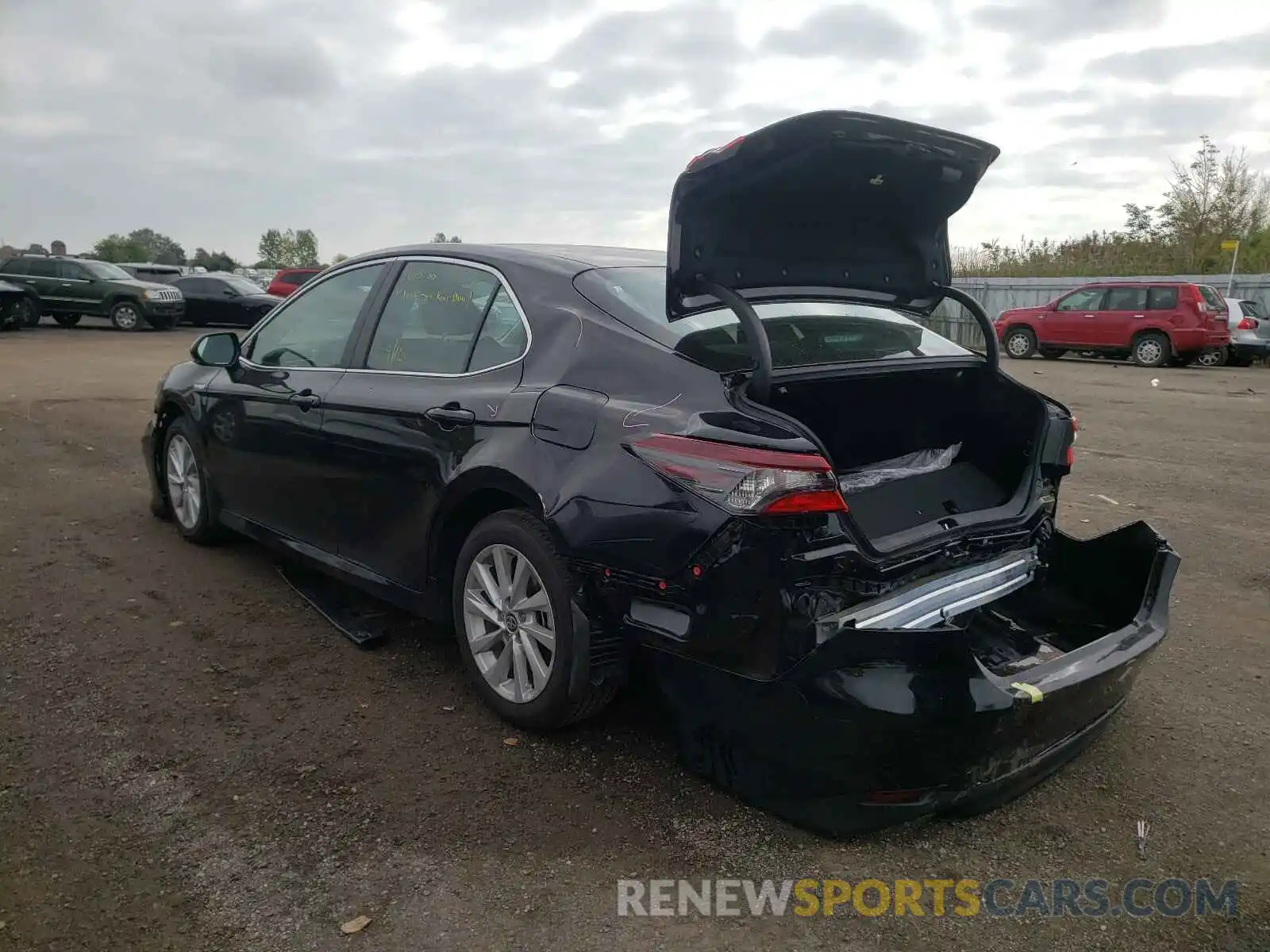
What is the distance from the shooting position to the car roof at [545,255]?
355 cm

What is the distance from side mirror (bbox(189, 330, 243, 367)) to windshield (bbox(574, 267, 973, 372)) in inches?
90.3

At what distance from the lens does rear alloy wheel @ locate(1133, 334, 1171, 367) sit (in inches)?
769

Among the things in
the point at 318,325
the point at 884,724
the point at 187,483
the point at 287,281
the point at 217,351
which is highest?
the point at 287,281

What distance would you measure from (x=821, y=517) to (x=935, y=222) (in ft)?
5.02

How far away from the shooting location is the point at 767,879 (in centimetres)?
258

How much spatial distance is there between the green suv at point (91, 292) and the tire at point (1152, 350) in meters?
21.0

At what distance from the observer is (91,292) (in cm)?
2258

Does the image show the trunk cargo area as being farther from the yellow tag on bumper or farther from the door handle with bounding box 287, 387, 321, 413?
the door handle with bounding box 287, 387, 321, 413

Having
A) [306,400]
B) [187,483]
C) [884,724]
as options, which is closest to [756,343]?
[884,724]

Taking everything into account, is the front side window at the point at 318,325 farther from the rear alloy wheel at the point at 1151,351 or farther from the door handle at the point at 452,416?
the rear alloy wheel at the point at 1151,351

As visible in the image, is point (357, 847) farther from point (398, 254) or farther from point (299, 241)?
point (299, 241)

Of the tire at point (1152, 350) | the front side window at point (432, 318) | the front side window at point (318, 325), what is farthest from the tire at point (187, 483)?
the tire at point (1152, 350)

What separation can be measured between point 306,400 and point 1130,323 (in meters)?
19.6

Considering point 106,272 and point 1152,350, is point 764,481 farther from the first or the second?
point 106,272
